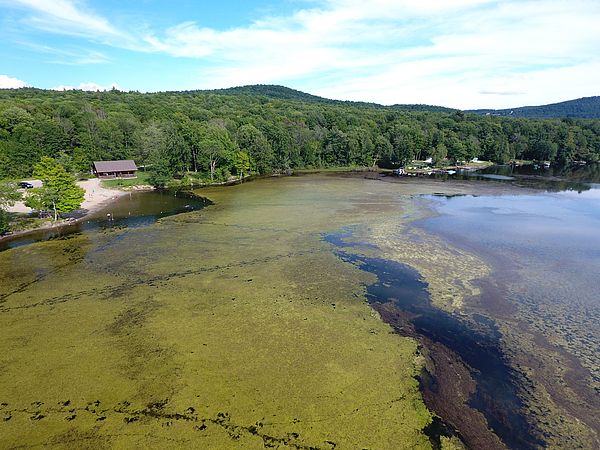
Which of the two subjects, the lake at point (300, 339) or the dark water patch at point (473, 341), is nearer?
the lake at point (300, 339)

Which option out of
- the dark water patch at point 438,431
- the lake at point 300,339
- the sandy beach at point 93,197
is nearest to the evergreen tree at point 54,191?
the sandy beach at point 93,197

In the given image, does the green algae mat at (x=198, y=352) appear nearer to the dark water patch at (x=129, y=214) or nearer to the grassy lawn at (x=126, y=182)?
the dark water patch at (x=129, y=214)

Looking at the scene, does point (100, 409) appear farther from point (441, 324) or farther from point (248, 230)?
point (248, 230)

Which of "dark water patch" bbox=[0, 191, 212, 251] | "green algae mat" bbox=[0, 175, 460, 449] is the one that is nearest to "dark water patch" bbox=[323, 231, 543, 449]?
"green algae mat" bbox=[0, 175, 460, 449]

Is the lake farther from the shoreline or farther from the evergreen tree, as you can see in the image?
the evergreen tree

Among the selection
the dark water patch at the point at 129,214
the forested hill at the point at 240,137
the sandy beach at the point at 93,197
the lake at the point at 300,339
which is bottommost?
the lake at the point at 300,339

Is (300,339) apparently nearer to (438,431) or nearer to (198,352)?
(198,352)
